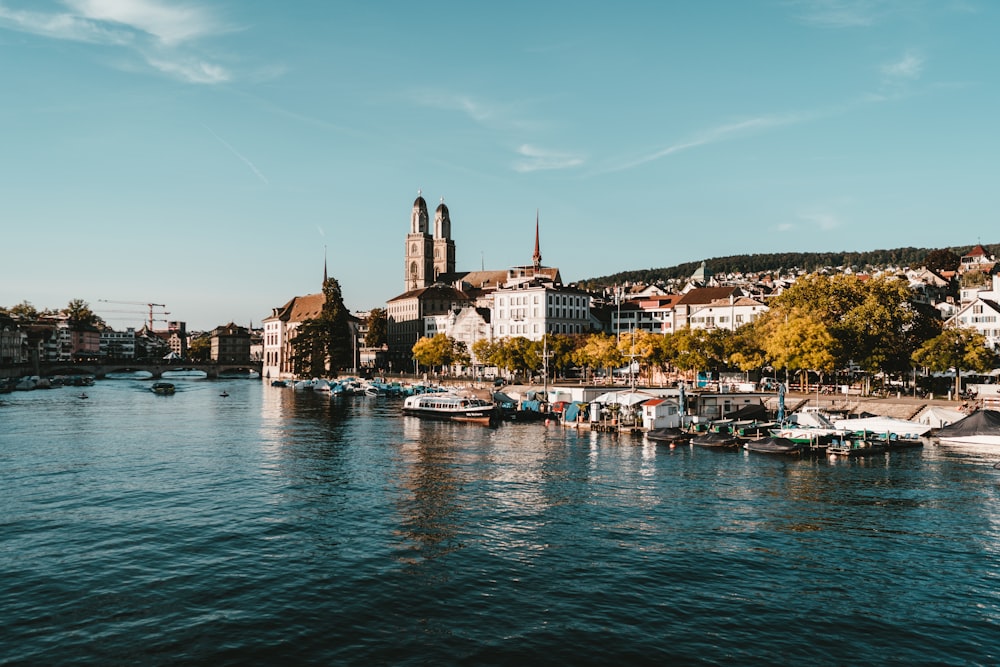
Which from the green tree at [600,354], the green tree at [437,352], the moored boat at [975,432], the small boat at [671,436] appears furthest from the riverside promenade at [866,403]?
the green tree at [437,352]

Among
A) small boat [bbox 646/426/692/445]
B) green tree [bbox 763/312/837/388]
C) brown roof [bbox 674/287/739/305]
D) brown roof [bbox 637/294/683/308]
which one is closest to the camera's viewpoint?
small boat [bbox 646/426/692/445]

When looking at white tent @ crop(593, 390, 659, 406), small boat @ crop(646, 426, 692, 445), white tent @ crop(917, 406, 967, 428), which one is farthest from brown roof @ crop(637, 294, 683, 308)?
small boat @ crop(646, 426, 692, 445)

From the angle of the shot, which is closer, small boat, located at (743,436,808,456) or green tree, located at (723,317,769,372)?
small boat, located at (743,436,808,456)

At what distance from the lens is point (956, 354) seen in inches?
3748

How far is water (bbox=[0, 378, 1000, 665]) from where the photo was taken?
2520 centimetres

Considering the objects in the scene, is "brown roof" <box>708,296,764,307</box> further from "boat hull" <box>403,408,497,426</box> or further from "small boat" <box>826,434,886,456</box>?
"small boat" <box>826,434,886,456</box>

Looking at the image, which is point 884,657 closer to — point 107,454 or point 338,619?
point 338,619

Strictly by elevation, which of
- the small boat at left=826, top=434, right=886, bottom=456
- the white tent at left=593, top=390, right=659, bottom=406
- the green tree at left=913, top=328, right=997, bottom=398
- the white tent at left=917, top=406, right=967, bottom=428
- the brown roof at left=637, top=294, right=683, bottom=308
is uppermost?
the brown roof at left=637, top=294, right=683, bottom=308

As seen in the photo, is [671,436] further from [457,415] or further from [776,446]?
[457,415]

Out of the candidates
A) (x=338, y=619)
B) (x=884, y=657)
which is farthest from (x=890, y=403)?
(x=338, y=619)

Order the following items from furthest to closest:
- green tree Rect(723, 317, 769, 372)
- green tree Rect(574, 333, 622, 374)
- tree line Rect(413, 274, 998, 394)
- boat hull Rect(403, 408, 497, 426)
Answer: green tree Rect(574, 333, 622, 374), green tree Rect(723, 317, 769, 372), tree line Rect(413, 274, 998, 394), boat hull Rect(403, 408, 497, 426)

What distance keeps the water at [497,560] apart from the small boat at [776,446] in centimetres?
201

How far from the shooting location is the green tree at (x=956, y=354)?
3718 inches

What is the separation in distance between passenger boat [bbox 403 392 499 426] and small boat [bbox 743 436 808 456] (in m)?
33.8
